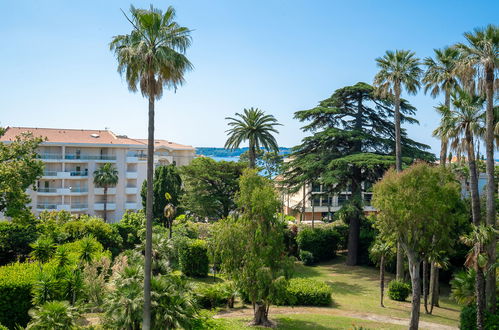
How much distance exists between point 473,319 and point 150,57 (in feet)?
65.2

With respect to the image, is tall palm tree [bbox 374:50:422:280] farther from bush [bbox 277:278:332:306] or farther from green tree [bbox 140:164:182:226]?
green tree [bbox 140:164:182:226]

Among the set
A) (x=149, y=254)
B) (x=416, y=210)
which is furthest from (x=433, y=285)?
(x=149, y=254)

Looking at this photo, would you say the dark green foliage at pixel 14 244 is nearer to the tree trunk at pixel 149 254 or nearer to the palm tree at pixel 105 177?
the tree trunk at pixel 149 254

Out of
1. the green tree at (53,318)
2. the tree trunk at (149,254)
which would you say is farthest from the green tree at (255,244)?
the green tree at (53,318)

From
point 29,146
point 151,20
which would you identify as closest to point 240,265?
point 151,20

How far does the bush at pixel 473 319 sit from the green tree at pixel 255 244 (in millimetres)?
9187

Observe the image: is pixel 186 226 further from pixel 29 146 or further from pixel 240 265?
pixel 240 265

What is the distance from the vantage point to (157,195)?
55.4 meters

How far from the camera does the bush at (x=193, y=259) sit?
36.1 meters

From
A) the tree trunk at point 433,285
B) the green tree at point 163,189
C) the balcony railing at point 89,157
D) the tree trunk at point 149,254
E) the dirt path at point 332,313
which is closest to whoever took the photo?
the tree trunk at point 149,254

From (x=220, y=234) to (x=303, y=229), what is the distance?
2256 cm

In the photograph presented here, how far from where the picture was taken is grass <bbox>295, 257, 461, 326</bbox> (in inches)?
1097

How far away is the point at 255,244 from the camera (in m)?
23.6

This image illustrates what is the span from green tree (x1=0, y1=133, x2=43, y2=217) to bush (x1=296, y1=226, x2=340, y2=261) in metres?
24.8
